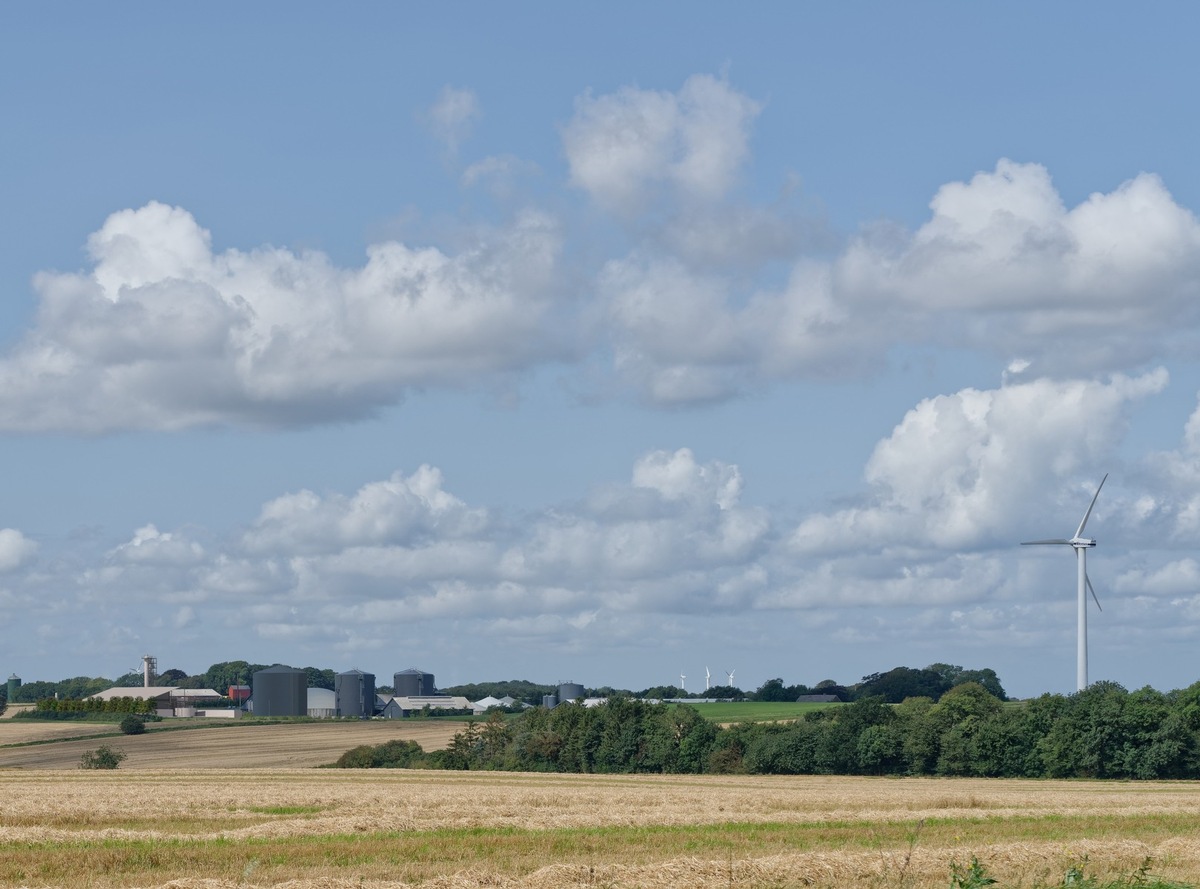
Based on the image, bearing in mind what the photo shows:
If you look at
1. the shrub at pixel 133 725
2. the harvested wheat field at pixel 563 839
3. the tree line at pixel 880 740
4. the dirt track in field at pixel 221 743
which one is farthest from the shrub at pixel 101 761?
the harvested wheat field at pixel 563 839

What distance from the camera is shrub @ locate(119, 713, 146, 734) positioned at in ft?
596

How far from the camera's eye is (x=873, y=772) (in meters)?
120

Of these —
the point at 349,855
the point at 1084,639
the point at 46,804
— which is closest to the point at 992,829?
the point at 349,855

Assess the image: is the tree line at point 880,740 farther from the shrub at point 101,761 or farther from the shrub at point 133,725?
the shrub at point 133,725

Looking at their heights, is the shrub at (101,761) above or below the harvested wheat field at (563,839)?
below

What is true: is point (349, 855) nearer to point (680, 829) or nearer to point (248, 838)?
point (248, 838)

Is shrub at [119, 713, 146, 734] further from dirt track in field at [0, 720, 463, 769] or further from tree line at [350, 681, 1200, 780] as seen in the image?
tree line at [350, 681, 1200, 780]

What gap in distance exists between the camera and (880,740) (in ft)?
392

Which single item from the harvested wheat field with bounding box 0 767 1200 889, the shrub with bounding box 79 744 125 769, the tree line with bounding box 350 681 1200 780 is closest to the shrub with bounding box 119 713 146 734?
the shrub with bounding box 79 744 125 769

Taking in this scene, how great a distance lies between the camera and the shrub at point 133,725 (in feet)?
596

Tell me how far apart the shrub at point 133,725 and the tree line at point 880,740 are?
54.6m

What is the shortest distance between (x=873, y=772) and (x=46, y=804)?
78202mm

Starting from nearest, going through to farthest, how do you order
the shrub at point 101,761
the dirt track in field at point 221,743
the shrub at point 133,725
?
1. the shrub at point 101,761
2. the dirt track in field at point 221,743
3. the shrub at point 133,725

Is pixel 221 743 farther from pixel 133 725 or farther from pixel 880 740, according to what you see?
pixel 880 740
